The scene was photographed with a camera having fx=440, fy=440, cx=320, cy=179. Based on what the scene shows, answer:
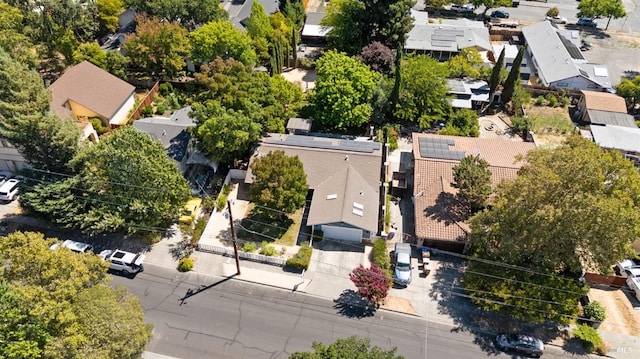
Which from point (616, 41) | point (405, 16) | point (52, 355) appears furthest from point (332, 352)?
point (616, 41)

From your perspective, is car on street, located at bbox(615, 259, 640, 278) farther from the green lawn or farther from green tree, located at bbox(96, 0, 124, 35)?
green tree, located at bbox(96, 0, 124, 35)

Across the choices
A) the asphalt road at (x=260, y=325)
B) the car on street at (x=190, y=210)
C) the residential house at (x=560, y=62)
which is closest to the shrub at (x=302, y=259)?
the asphalt road at (x=260, y=325)

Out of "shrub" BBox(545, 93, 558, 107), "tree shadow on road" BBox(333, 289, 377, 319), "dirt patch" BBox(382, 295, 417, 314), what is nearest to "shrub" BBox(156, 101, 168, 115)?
"tree shadow on road" BBox(333, 289, 377, 319)

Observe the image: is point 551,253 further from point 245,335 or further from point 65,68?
point 65,68

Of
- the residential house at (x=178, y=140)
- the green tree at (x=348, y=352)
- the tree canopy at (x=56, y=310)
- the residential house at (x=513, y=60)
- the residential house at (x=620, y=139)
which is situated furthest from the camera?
the residential house at (x=513, y=60)

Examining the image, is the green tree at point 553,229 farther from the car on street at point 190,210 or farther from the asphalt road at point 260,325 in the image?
the car on street at point 190,210

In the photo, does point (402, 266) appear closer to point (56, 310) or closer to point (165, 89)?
point (56, 310)

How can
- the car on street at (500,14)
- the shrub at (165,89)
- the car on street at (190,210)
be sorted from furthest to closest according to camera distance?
1. the car on street at (500,14)
2. the shrub at (165,89)
3. the car on street at (190,210)

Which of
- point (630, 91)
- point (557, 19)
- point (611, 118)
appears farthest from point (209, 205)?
point (557, 19)
